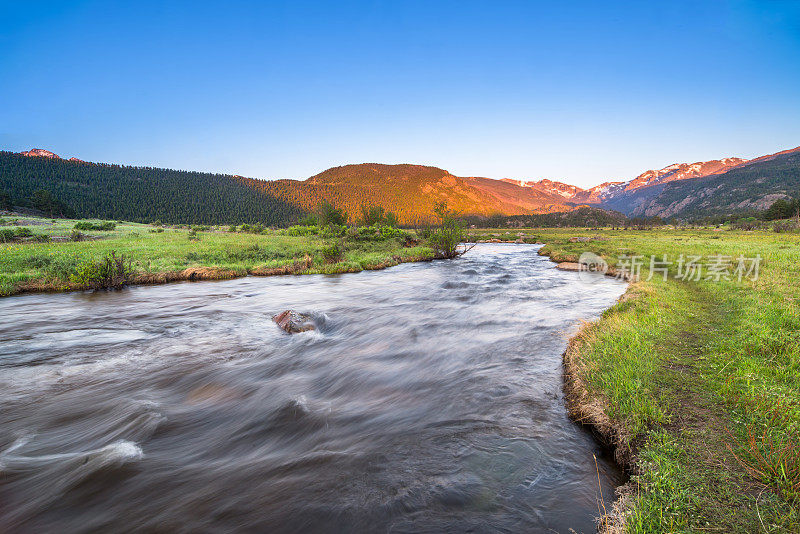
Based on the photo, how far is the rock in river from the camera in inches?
534

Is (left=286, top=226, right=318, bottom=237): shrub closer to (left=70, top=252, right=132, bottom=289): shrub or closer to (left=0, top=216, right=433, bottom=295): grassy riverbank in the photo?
(left=0, top=216, right=433, bottom=295): grassy riverbank

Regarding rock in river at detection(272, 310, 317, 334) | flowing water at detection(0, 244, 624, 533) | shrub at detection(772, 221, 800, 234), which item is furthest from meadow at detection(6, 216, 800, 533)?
shrub at detection(772, 221, 800, 234)

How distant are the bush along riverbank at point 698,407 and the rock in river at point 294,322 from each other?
955cm

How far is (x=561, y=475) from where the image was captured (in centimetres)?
519

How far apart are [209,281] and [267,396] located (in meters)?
19.3

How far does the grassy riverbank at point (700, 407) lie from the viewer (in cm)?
374

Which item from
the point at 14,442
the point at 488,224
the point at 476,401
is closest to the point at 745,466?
the point at 476,401

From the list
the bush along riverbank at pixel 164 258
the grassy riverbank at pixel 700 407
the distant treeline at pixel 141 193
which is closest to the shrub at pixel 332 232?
the bush along riverbank at pixel 164 258

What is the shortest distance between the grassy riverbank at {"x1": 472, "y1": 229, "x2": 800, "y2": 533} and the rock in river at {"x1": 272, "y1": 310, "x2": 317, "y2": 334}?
9.60 m

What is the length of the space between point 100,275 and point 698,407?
26.8 meters

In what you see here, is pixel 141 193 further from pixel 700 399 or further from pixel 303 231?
pixel 700 399

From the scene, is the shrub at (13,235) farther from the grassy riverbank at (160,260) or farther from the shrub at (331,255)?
the shrub at (331,255)

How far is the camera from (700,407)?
5.87m

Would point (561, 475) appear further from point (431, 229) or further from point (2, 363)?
point (431, 229)
